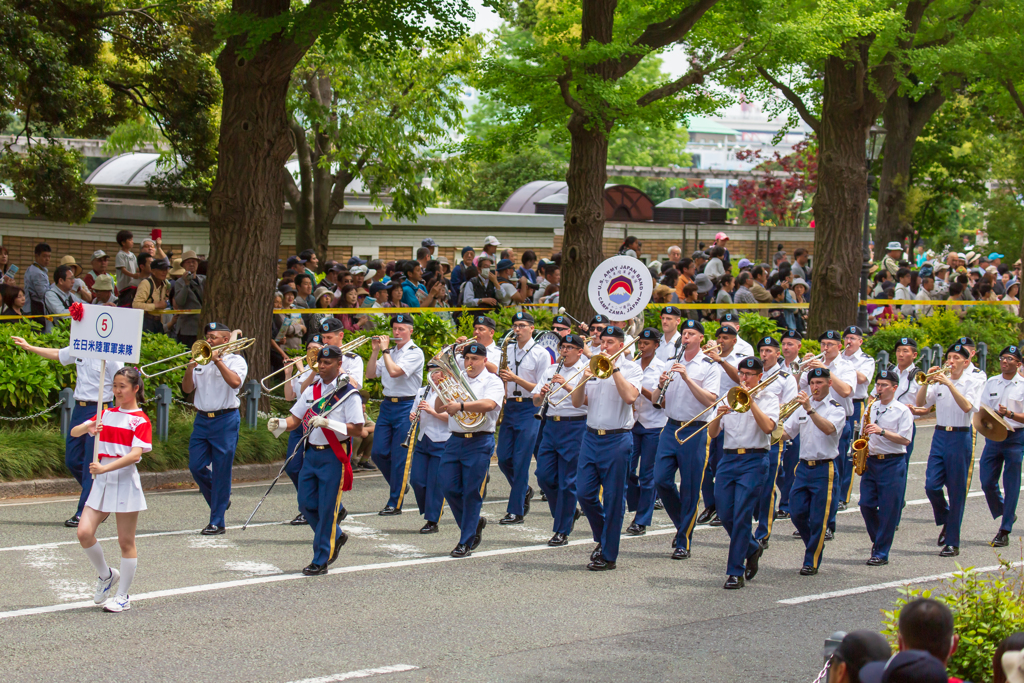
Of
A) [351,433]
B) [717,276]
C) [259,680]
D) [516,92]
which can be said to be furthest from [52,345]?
[717,276]

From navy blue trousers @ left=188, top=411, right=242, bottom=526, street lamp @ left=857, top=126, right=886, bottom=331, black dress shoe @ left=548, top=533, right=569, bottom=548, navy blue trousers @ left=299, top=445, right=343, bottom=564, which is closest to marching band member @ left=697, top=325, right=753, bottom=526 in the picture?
black dress shoe @ left=548, top=533, right=569, bottom=548

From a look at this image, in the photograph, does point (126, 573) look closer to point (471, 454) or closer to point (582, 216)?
point (471, 454)

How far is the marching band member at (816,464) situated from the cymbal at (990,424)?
5.21 ft

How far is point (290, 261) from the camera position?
57.7 ft

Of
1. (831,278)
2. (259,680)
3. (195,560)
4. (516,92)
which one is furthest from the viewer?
(831,278)

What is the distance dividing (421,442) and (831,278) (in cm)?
1066

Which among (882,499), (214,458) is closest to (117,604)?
(214,458)

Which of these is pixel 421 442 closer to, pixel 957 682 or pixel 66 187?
pixel 957 682

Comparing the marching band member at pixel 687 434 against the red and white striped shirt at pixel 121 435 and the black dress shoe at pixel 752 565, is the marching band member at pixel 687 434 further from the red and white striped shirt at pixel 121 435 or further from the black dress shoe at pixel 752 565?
the red and white striped shirt at pixel 121 435

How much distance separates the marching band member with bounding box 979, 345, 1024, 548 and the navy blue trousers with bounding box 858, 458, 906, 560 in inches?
52.7

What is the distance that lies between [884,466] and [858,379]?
229 cm

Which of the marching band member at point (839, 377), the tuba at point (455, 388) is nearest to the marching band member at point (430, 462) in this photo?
the tuba at point (455, 388)

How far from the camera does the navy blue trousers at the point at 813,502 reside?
1008cm

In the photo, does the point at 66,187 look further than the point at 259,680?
Yes
